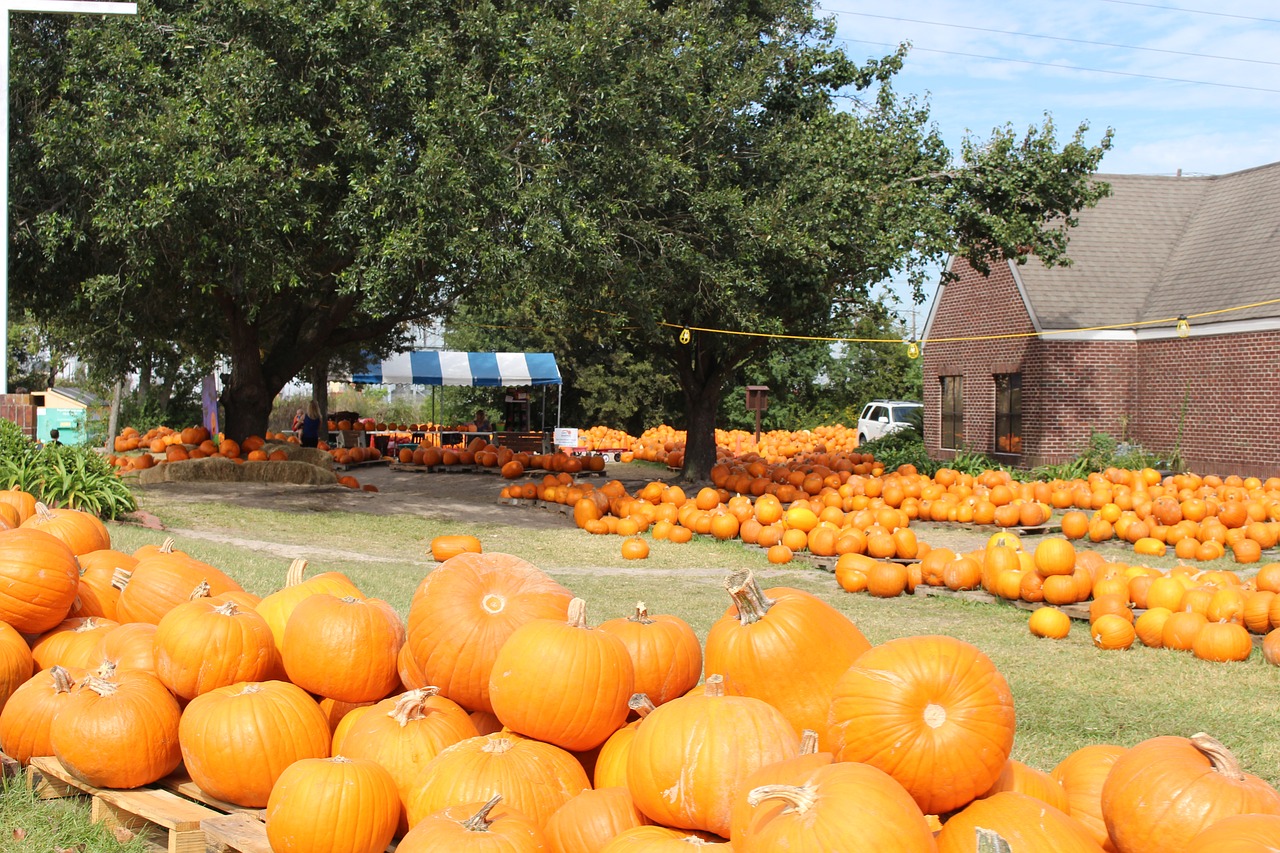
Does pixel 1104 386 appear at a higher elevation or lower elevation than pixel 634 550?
higher

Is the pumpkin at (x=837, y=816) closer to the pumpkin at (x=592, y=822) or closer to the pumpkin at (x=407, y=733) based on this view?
the pumpkin at (x=592, y=822)

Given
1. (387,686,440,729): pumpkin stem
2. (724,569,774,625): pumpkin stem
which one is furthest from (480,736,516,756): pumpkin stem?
(724,569,774,625): pumpkin stem

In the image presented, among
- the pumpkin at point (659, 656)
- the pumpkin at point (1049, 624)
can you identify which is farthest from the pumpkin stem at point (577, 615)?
the pumpkin at point (1049, 624)

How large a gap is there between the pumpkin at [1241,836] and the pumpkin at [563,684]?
62.8 inches

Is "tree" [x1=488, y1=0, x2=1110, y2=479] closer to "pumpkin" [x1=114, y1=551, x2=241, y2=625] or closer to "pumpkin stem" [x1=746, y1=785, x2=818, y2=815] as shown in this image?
"pumpkin" [x1=114, y1=551, x2=241, y2=625]

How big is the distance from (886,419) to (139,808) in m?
29.8

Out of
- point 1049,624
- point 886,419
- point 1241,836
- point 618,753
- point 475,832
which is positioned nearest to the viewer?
point 1241,836

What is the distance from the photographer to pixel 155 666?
13.0 feet

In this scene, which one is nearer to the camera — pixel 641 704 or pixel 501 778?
pixel 501 778

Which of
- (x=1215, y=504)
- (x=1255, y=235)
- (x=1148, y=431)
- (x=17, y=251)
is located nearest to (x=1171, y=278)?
(x=1255, y=235)

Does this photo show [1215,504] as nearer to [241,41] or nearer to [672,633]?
[672,633]

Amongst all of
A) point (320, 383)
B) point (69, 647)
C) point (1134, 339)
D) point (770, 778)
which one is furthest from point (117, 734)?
point (320, 383)

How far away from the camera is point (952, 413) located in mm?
26219

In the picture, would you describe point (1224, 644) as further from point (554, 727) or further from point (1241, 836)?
point (554, 727)
